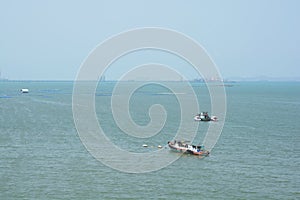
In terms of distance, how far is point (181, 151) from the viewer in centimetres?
3189

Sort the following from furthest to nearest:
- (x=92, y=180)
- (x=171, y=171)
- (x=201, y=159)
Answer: (x=201, y=159)
(x=171, y=171)
(x=92, y=180)

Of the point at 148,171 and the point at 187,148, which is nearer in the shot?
the point at 148,171

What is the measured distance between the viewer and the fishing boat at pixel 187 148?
30.9m

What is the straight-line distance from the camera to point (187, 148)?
32.0 m

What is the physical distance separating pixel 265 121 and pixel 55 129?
23626 millimetres

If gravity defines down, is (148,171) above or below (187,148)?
below

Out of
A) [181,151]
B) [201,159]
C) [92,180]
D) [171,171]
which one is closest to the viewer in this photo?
[92,180]

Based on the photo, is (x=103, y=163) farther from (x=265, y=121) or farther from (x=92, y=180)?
(x=265, y=121)

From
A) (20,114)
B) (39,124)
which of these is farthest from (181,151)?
(20,114)

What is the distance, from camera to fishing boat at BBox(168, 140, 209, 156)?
30.9m

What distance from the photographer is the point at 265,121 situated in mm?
51125

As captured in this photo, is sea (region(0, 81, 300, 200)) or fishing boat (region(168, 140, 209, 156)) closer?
sea (region(0, 81, 300, 200))

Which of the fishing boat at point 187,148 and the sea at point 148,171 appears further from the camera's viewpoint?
the fishing boat at point 187,148

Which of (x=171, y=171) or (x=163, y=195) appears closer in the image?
(x=163, y=195)
